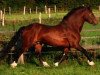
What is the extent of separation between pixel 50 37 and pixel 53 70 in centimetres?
123

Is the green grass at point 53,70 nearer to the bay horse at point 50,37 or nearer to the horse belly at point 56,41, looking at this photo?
the bay horse at point 50,37

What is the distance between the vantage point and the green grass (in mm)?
9953

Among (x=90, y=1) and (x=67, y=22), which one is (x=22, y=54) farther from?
(x=90, y=1)

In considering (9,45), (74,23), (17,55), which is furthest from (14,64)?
(74,23)

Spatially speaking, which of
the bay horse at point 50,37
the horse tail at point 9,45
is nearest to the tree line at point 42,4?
the horse tail at point 9,45

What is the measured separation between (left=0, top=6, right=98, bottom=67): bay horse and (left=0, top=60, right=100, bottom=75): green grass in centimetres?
26

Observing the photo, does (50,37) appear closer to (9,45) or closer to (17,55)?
(17,55)

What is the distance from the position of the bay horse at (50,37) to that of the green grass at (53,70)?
0.86ft

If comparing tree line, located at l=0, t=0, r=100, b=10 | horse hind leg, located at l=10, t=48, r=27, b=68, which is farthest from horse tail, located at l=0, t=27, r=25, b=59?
tree line, located at l=0, t=0, r=100, b=10

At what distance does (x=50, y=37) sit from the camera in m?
11.2

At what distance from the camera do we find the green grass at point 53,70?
9953mm

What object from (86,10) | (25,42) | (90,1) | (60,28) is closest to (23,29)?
(25,42)

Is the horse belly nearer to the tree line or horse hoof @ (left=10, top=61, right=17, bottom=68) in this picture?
horse hoof @ (left=10, top=61, right=17, bottom=68)

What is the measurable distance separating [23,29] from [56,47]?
123 cm
